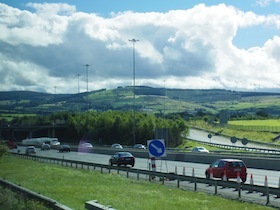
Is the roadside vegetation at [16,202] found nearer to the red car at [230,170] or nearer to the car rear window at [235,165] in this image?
the red car at [230,170]

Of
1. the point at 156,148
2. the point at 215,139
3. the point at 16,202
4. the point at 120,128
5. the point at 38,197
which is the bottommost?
the point at 215,139

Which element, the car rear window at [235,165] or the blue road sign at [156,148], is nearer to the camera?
the blue road sign at [156,148]

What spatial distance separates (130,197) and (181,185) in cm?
742

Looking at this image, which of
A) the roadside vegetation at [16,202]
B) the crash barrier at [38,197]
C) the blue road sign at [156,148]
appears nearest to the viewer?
the crash barrier at [38,197]

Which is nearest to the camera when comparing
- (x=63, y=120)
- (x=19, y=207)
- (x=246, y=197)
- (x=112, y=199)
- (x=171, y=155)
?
(x=19, y=207)

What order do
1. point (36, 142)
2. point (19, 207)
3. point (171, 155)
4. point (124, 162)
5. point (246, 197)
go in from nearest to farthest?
point (19, 207) < point (246, 197) < point (124, 162) < point (171, 155) < point (36, 142)

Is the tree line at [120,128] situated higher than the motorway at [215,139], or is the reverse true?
the tree line at [120,128]

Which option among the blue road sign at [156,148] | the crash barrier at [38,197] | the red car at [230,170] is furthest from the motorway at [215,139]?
the crash barrier at [38,197]

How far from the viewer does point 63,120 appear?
484ft

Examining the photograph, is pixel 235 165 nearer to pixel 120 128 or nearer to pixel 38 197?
pixel 38 197

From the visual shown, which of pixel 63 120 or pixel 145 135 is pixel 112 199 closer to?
pixel 145 135

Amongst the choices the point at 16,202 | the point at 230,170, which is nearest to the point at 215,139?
the point at 230,170

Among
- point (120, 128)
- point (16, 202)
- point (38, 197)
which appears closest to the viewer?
point (38, 197)

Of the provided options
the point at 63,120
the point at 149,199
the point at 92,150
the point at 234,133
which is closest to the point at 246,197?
the point at 149,199
